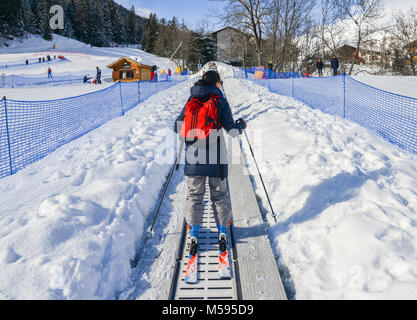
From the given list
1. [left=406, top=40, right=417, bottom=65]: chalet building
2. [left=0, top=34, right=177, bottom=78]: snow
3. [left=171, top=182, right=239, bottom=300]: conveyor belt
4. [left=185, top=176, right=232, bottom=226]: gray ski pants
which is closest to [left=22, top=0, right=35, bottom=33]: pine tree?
[left=0, top=34, right=177, bottom=78]: snow

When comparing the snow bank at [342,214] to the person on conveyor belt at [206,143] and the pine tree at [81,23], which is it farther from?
the pine tree at [81,23]

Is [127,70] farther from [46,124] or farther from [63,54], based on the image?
[63,54]

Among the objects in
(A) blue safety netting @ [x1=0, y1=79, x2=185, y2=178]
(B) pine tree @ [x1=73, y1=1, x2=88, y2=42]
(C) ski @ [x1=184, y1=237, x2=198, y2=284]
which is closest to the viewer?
(C) ski @ [x1=184, y1=237, x2=198, y2=284]

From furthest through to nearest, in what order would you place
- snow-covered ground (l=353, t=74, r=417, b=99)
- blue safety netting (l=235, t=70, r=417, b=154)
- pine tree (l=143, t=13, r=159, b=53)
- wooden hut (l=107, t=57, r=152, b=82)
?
pine tree (l=143, t=13, r=159, b=53) → wooden hut (l=107, t=57, r=152, b=82) → snow-covered ground (l=353, t=74, r=417, b=99) → blue safety netting (l=235, t=70, r=417, b=154)

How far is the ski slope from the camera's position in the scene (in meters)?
2.42

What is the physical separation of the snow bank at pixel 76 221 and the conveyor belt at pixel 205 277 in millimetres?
542

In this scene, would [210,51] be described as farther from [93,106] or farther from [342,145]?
[342,145]

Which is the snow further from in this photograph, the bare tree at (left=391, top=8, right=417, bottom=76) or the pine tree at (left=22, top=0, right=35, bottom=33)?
the bare tree at (left=391, top=8, right=417, bottom=76)

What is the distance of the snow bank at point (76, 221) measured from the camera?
8.04ft

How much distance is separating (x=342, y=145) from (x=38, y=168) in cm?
622

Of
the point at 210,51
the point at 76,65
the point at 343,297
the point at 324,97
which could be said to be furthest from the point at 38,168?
the point at 210,51

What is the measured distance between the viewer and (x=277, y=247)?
309cm

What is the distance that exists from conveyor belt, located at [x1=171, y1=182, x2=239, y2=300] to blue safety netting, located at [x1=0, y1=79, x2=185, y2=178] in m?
4.04

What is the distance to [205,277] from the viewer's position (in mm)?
2740
